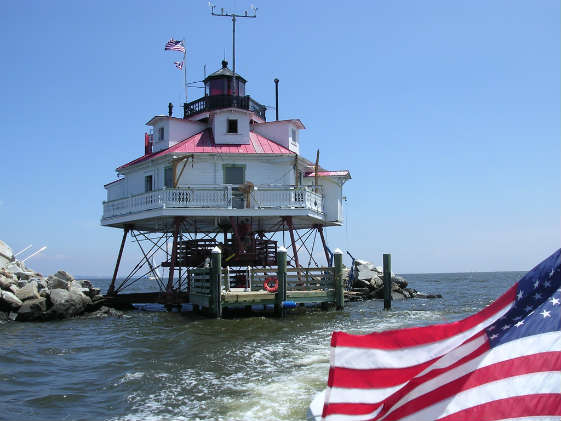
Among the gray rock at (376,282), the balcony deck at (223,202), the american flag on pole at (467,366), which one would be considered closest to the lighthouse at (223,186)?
the balcony deck at (223,202)

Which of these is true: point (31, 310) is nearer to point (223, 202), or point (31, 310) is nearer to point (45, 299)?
point (45, 299)

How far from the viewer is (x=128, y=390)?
11336mm

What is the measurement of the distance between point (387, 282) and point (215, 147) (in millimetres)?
11242

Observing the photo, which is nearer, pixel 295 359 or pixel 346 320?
pixel 295 359

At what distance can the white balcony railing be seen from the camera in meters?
25.2

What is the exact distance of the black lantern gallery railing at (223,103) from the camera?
31828 millimetres

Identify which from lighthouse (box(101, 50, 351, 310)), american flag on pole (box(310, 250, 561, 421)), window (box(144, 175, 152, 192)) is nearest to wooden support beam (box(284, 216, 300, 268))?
lighthouse (box(101, 50, 351, 310))

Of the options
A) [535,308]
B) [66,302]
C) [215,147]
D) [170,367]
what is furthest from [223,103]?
[535,308]

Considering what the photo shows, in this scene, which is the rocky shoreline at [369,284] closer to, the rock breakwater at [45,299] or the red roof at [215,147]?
the red roof at [215,147]

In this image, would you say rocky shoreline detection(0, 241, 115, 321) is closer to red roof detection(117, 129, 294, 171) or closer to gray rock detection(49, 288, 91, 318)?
gray rock detection(49, 288, 91, 318)

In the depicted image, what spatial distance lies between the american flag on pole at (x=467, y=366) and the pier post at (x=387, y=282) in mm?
23877

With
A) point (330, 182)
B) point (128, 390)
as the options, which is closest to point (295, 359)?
point (128, 390)

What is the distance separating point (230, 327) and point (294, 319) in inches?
124

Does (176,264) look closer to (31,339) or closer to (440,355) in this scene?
(31,339)
